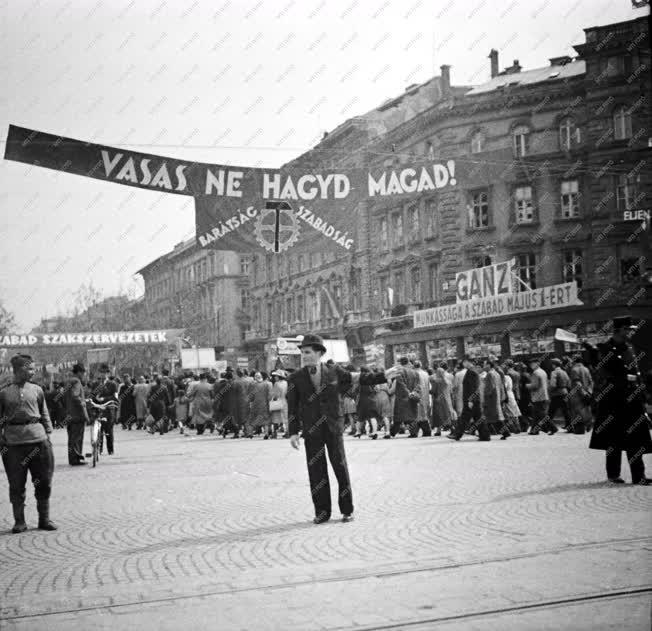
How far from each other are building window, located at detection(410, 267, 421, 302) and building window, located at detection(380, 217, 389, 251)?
4042mm

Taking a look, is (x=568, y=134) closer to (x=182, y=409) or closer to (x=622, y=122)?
(x=622, y=122)

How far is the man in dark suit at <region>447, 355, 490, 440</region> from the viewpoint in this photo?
20312mm

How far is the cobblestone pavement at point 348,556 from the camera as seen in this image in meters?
5.41

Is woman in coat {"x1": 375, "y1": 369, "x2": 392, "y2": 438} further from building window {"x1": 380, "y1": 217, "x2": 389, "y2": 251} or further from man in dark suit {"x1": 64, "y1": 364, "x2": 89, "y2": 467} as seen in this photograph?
building window {"x1": 380, "y1": 217, "x2": 389, "y2": 251}

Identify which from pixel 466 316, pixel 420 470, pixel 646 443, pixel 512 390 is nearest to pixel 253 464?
pixel 420 470

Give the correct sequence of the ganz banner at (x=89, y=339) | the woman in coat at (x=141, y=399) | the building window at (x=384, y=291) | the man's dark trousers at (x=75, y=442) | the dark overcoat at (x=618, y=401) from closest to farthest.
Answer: the dark overcoat at (x=618, y=401) < the man's dark trousers at (x=75, y=442) < the woman in coat at (x=141, y=399) < the building window at (x=384, y=291) < the ganz banner at (x=89, y=339)

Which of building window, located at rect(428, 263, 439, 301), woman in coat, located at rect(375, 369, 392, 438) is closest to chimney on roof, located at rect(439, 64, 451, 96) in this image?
building window, located at rect(428, 263, 439, 301)

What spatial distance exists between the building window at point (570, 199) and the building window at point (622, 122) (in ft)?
9.31

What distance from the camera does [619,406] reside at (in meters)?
10.7

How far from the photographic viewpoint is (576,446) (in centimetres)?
1744

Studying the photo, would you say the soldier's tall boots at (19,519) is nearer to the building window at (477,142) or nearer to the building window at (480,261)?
the building window at (480,261)

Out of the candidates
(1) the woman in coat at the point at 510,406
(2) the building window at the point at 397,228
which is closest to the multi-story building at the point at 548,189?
(2) the building window at the point at 397,228

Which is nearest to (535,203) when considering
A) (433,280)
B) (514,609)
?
(433,280)

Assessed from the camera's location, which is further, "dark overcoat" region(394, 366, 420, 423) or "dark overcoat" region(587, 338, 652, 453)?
"dark overcoat" region(394, 366, 420, 423)
